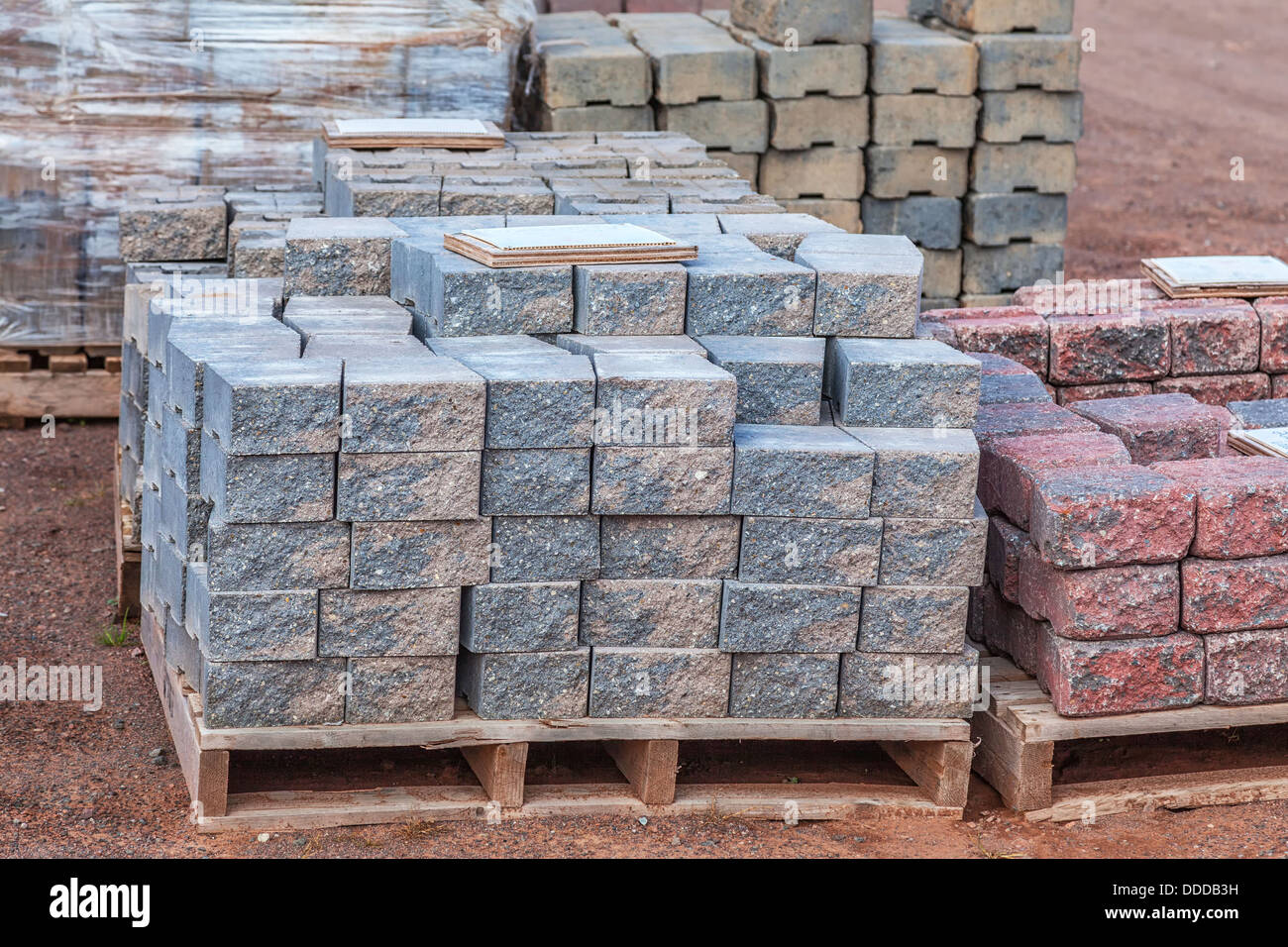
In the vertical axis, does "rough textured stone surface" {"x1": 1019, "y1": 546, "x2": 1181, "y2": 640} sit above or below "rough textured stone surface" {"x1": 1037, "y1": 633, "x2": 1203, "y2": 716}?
above

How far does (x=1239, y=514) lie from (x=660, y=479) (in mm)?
2028

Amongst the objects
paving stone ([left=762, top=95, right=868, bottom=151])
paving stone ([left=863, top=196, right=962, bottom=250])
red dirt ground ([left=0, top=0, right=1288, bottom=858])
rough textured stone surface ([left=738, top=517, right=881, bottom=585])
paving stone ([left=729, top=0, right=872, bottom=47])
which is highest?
paving stone ([left=729, top=0, right=872, bottom=47])

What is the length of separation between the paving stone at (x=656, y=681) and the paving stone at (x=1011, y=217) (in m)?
6.40

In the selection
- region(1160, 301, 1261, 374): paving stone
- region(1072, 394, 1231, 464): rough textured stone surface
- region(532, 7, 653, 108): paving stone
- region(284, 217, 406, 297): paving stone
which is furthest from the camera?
region(532, 7, 653, 108): paving stone

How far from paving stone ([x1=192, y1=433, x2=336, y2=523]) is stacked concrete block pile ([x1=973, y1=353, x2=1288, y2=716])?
2.41 m

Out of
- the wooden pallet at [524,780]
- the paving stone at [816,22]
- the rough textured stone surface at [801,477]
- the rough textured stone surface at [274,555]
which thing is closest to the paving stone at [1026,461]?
the rough textured stone surface at [801,477]

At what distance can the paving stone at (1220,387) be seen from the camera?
25.8 ft

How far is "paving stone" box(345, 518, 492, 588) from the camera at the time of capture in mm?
5246

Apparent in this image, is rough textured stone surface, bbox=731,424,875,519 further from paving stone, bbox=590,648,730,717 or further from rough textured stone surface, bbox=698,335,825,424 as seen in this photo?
paving stone, bbox=590,648,730,717

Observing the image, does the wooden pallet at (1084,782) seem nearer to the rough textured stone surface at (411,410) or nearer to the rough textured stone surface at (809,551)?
the rough textured stone surface at (809,551)

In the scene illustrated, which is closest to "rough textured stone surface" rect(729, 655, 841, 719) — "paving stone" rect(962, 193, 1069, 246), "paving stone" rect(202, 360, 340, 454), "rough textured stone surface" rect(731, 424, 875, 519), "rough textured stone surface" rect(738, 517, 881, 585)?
"rough textured stone surface" rect(738, 517, 881, 585)

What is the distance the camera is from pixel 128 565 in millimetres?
Result: 7371

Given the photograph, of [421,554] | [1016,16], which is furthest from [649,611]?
[1016,16]

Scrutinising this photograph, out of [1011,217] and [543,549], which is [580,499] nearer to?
[543,549]
